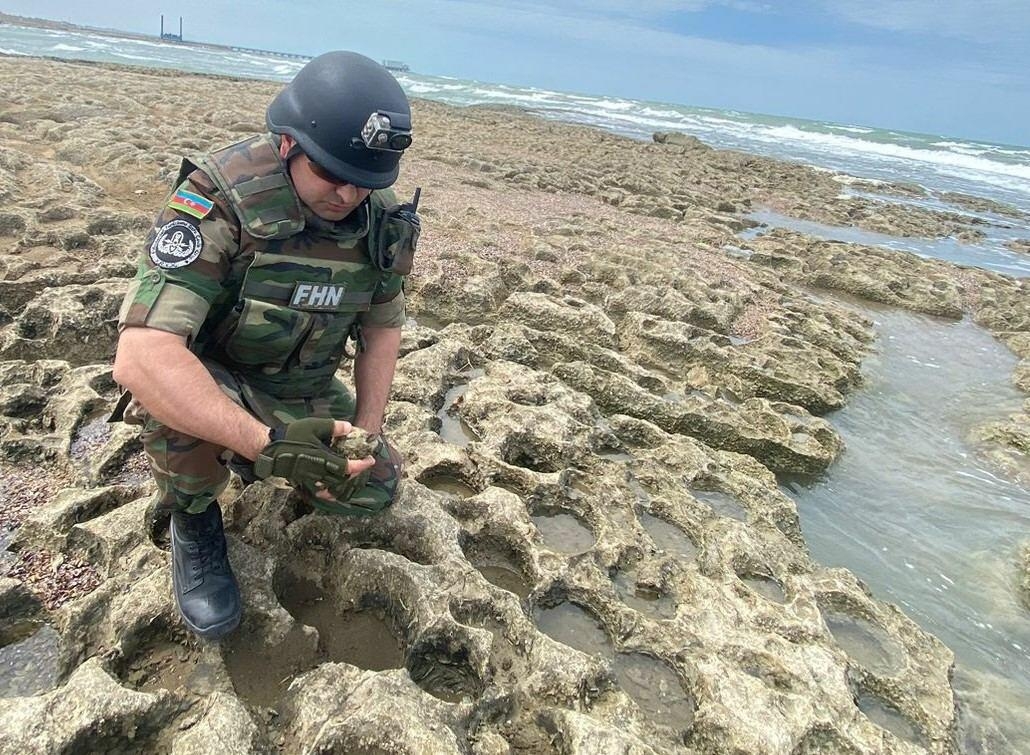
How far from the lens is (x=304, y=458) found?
8.75 feet

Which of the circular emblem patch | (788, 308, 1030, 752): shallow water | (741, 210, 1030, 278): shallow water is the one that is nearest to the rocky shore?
(788, 308, 1030, 752): shallow water

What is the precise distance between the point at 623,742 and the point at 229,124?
1945 cm

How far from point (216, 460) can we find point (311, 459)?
603 mm

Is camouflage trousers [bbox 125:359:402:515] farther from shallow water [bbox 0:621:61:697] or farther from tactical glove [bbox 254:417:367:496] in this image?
shallow water [bbox 0:621:61:697]

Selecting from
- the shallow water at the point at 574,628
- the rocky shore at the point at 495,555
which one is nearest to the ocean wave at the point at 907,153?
the rocky shore at the point at 495,555

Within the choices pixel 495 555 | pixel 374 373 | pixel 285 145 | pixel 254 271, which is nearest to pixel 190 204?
pixel 254 271

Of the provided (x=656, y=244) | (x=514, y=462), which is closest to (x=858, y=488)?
(x=514, y=462)

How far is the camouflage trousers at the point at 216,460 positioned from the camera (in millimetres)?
2822

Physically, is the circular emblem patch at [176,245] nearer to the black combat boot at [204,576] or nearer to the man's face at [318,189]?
→ the man's face at [318,189]

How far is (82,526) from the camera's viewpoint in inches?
130

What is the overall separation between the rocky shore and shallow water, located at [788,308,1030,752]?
33cm

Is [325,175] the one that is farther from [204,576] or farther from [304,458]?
[204,576]

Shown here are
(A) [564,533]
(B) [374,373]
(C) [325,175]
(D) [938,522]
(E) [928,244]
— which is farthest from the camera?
(E) [928,244]

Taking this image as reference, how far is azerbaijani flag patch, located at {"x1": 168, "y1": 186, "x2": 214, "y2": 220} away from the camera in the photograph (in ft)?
8.64
